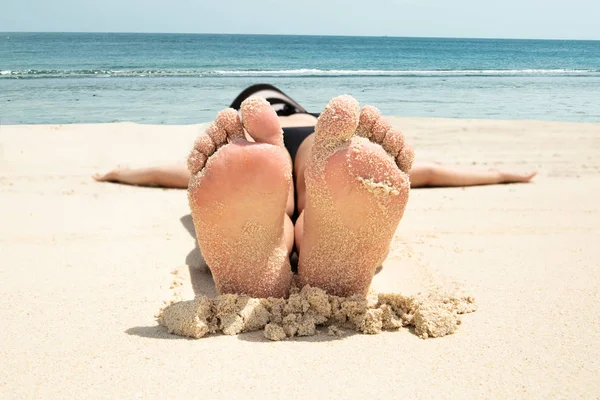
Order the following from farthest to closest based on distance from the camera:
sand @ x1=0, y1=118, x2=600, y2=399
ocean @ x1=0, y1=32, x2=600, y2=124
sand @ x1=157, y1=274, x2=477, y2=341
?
ocean @ x1=0, y1=32, x2=600, y2=124 < sand @ x1=157, y1=274, x2=477, y2=341 < sand @ x1=0, y1=118, x2=600, y2=399

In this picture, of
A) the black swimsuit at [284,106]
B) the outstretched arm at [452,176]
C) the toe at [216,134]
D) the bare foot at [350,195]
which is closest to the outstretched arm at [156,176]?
the black swimsuit at [284,106]

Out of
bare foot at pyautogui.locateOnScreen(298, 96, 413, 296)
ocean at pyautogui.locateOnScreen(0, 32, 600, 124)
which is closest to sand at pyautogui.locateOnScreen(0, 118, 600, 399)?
bare foot at pyautogui.locateOnScreen(298, 96, 413, 296)

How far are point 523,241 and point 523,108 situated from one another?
236 inches

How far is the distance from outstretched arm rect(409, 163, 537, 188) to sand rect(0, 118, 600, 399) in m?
0.09

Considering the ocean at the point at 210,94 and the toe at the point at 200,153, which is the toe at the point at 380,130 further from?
the ocean at the point at 210,94

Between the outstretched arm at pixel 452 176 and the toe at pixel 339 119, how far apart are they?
1.72m

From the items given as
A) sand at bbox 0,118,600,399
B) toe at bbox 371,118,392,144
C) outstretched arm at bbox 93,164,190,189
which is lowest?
outstretched arm at bbox 93,164,190,189

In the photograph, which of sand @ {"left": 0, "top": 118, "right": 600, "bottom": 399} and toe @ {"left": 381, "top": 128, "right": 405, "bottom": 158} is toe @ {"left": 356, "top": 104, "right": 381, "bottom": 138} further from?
sand @ {"left": 0, "top": 118, "right": 600, "bottom": 399}

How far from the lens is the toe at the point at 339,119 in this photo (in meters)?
1.26

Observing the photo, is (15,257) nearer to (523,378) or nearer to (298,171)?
(298,171)

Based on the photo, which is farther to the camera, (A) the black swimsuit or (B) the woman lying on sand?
(A) the black swimsuit

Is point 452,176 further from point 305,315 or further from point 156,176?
point 305,315

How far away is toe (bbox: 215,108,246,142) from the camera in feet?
4.43

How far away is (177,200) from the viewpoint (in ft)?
8.89
